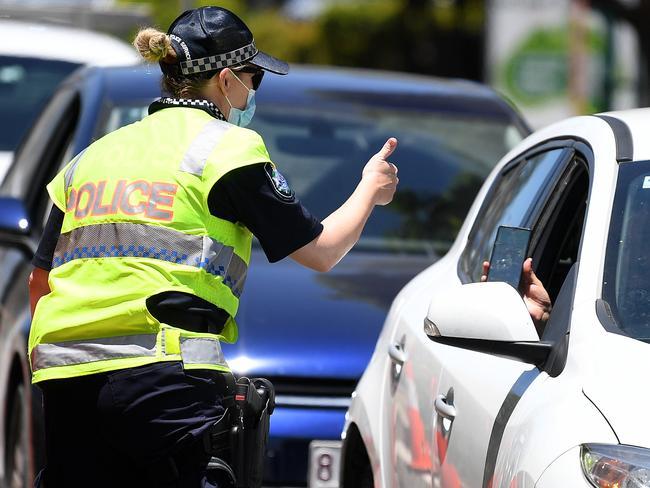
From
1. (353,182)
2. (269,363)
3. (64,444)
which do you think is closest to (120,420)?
(64,444)

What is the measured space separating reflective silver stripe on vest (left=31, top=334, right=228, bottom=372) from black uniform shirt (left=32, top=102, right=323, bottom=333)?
0.14 feet

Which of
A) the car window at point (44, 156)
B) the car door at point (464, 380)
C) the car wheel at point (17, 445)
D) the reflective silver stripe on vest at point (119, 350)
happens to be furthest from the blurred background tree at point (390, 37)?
the reflective silver stripe on vest at point (119, 350)

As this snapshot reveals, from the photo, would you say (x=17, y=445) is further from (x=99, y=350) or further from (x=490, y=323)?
(x=490, y=323)

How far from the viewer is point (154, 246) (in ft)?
10.7

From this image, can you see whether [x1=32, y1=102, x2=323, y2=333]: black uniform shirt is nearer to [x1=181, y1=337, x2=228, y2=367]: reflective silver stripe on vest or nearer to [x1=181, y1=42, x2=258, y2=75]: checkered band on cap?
[x1=181, y1=337, x2=228, y2=367]: reflective silver stripe on vest

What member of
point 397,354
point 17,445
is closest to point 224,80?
point 397,354

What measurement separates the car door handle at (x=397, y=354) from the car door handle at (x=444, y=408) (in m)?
0.51

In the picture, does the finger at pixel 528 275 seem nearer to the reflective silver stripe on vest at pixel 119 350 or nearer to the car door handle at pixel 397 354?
the car door handle at pixel 397 354

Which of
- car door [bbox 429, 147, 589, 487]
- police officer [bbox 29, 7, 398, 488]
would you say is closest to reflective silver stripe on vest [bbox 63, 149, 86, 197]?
police officer [bbox 29, 7, 398, 488]

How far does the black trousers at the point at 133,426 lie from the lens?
10.6 feet

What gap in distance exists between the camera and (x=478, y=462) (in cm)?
321

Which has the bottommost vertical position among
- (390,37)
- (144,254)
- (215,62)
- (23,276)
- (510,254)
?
(390,37)

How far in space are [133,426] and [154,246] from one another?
0.38m

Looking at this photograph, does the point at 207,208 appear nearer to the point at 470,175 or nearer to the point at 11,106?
the point at 470,175
